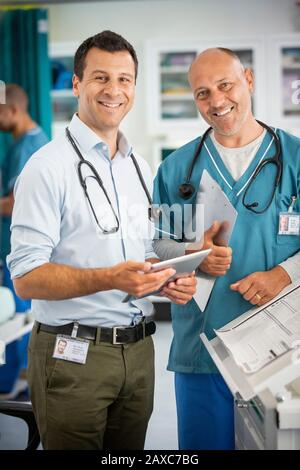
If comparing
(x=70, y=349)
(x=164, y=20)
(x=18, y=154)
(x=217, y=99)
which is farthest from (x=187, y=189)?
(x=18, y=154)

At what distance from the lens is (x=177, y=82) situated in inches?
87.0

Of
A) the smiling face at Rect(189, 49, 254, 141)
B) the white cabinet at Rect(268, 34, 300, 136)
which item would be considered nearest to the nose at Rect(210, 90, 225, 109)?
the smiling face at Rect(189, 49, 254, 141)

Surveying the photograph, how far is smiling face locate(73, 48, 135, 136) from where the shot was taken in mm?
1664

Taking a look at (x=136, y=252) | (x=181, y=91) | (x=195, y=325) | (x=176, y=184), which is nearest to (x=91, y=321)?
(x=136, y=252)

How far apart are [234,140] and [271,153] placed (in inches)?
4.9

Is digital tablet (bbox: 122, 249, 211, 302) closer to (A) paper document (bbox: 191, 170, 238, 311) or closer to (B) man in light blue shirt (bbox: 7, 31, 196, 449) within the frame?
(B) man in light blue shirt (bbox: 7, 31, 196, 449)

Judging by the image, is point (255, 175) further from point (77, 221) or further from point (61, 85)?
Result: point (61, 85)

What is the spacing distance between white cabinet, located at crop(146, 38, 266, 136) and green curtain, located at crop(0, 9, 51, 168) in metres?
0.41

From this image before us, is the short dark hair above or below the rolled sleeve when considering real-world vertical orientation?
A: above

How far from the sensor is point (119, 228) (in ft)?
5.53

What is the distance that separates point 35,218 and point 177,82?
961 mm

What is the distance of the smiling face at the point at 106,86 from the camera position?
166 cm

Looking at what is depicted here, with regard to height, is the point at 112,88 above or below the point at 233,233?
above

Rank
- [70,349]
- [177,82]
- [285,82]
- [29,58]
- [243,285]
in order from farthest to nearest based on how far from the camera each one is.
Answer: [29,58] < [177,82] < [285,82] < [243,285] < [70,349]
